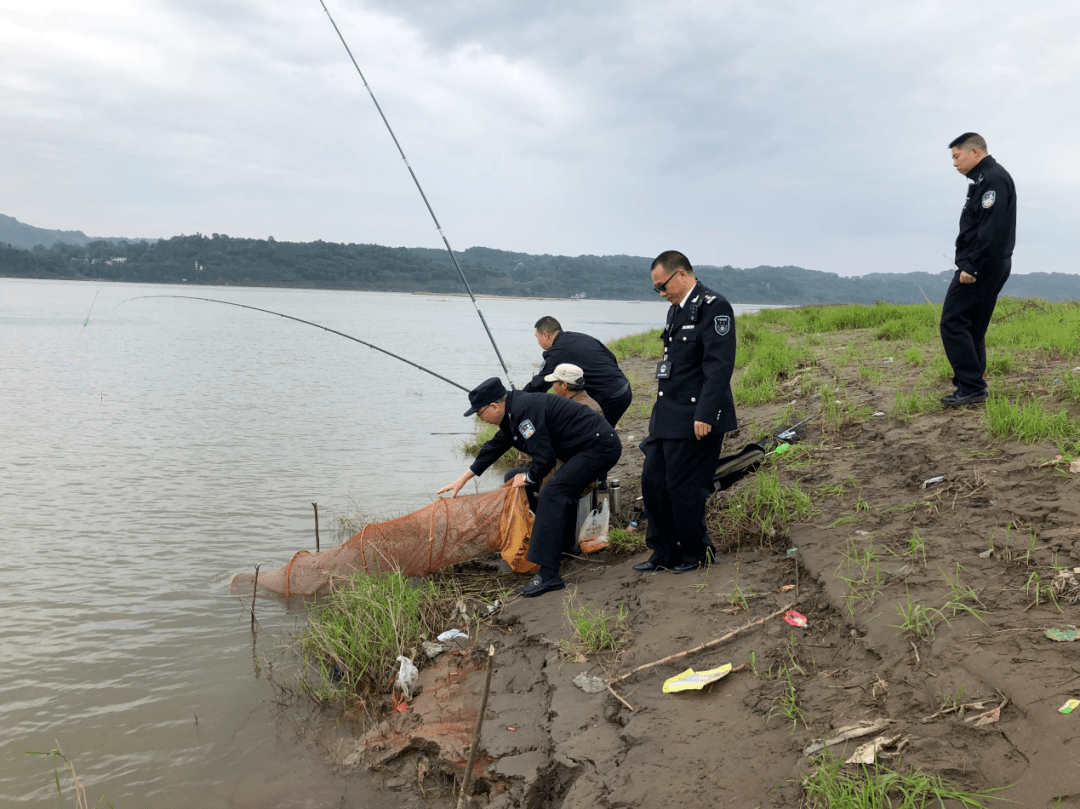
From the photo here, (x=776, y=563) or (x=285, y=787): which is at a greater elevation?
(x=776, y=563)

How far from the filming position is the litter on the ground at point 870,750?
244 centimetres

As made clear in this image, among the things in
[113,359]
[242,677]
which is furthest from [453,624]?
[113,359]

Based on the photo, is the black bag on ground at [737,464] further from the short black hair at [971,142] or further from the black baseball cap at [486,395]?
the short black hair at [971,142]

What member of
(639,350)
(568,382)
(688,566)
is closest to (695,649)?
(688,566)

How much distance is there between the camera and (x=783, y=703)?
2941 millimetres

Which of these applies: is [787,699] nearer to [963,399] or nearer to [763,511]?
[763,511]

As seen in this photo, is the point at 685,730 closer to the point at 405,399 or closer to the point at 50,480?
the point at 50,480

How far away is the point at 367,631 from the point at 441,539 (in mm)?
1103

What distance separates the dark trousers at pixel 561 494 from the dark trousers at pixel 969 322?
2837mm

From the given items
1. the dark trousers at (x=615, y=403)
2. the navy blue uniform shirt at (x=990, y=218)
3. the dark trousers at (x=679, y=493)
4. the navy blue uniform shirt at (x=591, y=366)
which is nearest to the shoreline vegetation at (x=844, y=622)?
the dark trousers at (x=679, y=493)

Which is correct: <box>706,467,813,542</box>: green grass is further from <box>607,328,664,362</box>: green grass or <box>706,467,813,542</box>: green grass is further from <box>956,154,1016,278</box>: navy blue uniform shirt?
<box>607,328,664,362</box>: green grass

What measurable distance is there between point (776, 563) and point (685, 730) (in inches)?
64.1

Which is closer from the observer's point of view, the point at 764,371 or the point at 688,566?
the point at 688,566

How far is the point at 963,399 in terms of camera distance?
5715mm
